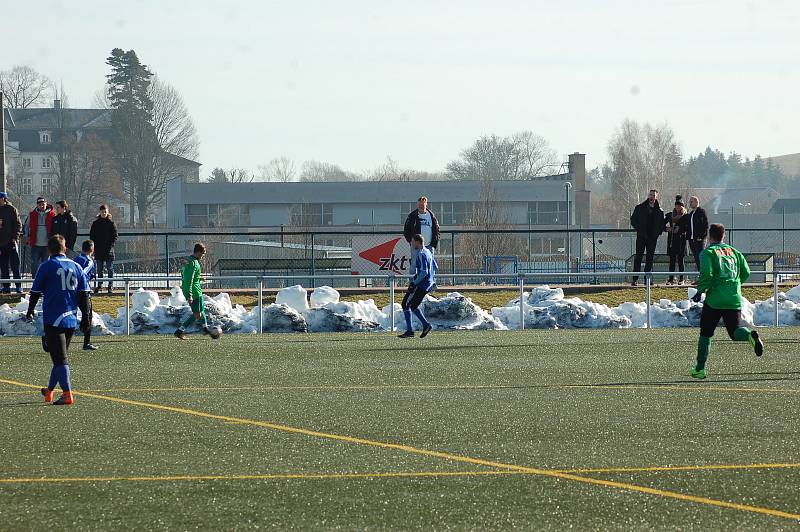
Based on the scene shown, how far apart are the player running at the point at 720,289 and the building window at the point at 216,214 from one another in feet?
264

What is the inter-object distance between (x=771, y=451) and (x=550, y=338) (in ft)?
38.3

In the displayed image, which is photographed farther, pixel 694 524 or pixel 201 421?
pixel 201 421

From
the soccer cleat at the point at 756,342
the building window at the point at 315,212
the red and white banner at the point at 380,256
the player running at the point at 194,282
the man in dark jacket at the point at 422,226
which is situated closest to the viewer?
the soccer cleat at the point at 756,342

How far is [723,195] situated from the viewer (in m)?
189

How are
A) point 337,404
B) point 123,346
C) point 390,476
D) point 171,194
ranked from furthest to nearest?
1. point 171,194
2. point 123,346
3. point 337,404
4. point 390,476

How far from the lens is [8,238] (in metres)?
24.1

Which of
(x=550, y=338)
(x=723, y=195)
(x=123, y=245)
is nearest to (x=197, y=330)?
(x=550, y=338)

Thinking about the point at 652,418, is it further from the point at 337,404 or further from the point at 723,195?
the point at 723,195

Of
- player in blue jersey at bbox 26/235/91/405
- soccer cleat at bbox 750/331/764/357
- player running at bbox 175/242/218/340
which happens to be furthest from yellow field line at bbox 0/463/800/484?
player running at bbox 175/242/218/340

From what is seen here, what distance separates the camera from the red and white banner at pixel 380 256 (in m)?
26.2

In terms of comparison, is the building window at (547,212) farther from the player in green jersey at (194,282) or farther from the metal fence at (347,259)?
the player in green jersey at (194,282)

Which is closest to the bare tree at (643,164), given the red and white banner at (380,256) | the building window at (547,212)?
the building window at (547,212)

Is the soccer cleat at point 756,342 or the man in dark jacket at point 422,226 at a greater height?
the man in dark jacket at point 422,226

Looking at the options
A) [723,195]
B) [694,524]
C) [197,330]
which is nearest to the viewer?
[694,524]
